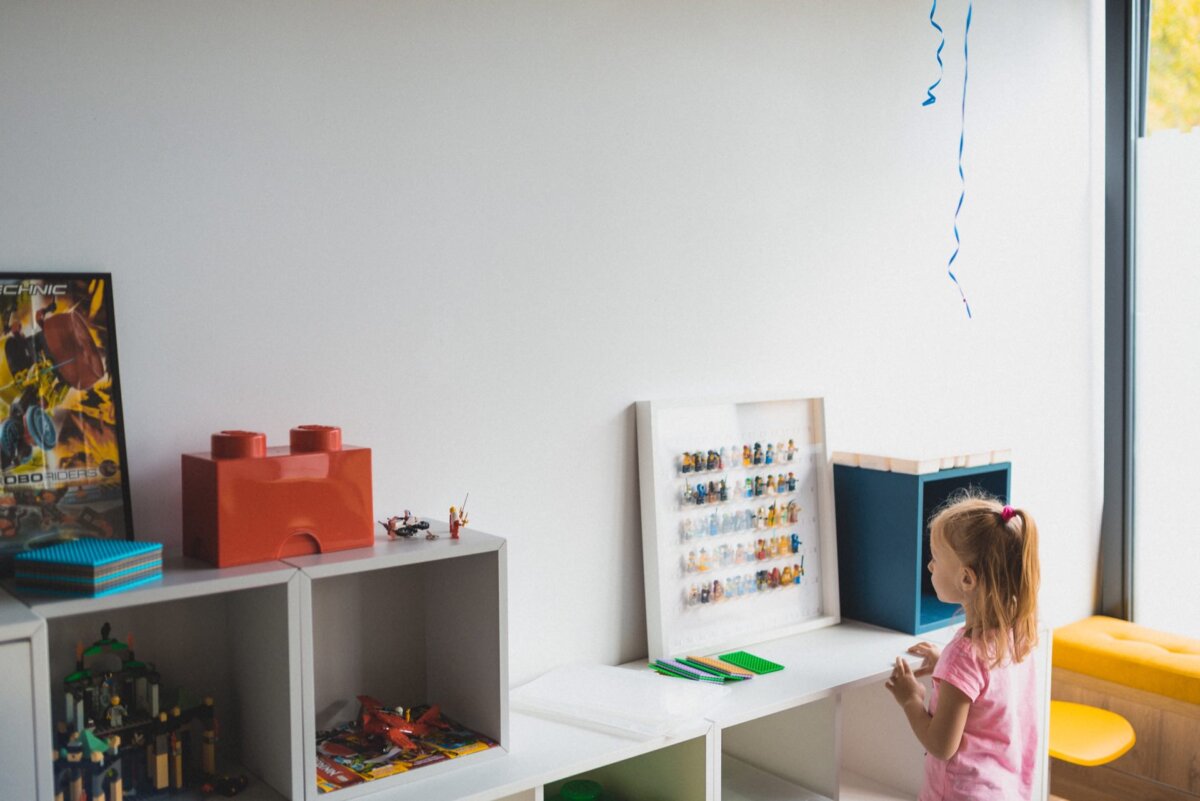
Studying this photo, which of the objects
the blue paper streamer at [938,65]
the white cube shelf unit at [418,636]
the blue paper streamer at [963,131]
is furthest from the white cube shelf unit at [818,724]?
the blue paper streamer at [938,65]

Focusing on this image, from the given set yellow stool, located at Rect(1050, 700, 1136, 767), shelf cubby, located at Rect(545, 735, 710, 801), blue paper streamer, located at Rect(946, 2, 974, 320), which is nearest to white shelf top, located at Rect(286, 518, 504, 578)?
shelf cubby, located at Rect(545, 735, 710, 801)

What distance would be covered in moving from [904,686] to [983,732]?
153 mm

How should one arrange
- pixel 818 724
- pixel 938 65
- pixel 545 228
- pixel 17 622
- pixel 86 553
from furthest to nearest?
1. pixel 938 65
2. pixel 818 724
3. pixel 545 228
4. pixel 86 553
5. pixel 17 622

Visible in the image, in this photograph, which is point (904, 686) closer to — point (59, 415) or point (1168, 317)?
point (59, 415)

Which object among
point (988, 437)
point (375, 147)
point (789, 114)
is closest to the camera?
point (375, 147)

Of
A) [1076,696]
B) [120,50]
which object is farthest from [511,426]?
[1076,696]

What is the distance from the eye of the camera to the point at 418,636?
185 cm

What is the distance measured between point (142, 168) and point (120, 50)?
161 mm

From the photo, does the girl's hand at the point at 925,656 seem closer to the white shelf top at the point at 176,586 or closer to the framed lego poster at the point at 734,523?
the framed lego poster at the point at 734,523

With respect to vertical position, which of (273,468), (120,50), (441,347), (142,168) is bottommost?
(273,468)

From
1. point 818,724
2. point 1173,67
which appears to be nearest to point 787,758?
point 818,724

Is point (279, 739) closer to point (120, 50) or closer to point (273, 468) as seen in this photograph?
point (273, 468)

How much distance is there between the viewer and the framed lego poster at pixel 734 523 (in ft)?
6.96

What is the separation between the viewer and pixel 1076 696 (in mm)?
2908
